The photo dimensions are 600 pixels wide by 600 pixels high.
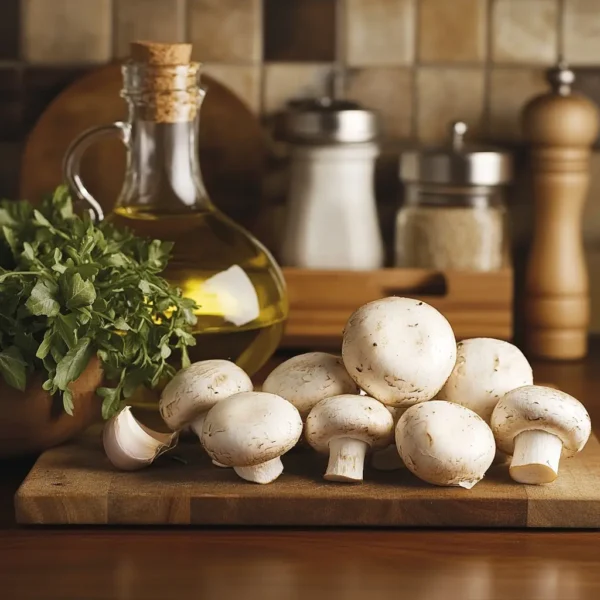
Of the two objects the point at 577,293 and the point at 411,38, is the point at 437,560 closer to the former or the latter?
the point at 577,293

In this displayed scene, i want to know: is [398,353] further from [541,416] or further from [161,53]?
[161,53]

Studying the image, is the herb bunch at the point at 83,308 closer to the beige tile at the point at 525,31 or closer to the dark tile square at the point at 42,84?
the dark tile square at the point at 42,84

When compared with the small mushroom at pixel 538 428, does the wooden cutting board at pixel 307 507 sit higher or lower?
lower

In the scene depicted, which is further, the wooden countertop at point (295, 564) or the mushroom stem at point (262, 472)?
the mushroom stem at point (262, 472)

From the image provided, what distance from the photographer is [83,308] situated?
2.63 ft

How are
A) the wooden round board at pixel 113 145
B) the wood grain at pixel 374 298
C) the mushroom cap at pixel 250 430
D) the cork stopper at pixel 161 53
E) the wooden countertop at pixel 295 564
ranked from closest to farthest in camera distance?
the wooden countertop at pixel 295 564, the mushroom cap at pixel 250 430, the cork stopper at pixel 161 53, the wood grain at pixel 374 298, the wooden round board at pixel 113 145

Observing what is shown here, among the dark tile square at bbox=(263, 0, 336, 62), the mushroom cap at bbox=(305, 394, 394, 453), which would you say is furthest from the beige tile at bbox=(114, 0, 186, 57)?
the mushroom cap at bbox=(305, 394, 394, 453)

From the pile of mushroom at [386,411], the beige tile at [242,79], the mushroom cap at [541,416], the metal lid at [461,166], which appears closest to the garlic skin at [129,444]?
the pile of mushroom at [386,411]

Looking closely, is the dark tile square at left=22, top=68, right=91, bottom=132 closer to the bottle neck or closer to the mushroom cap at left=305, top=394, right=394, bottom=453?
the bottle neck

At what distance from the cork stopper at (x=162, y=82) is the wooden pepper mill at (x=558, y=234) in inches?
18.7

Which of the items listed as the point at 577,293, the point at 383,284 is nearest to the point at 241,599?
the point at 383,284

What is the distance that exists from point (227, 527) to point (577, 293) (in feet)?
2.29

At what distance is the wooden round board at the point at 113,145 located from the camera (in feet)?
4.55

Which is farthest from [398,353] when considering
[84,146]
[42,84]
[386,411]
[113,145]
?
[42,84]
